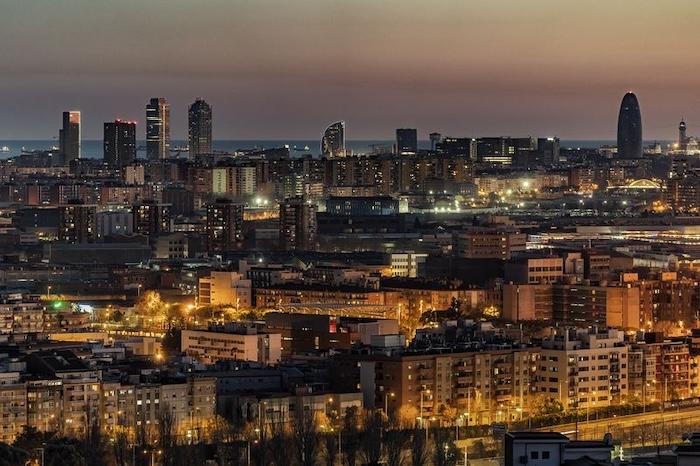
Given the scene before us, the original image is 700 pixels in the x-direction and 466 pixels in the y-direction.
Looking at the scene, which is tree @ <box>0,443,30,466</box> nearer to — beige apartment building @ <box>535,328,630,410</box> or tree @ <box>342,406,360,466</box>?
tree @ <box>342,406,360,466</box>

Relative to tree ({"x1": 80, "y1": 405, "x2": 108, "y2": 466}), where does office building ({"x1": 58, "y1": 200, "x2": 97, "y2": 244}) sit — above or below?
above

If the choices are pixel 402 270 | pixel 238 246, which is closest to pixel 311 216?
pixel 238 246

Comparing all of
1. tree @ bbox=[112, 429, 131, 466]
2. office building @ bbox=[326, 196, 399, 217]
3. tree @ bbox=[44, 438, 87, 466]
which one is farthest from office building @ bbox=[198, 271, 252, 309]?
office building @ bbox=[326, 196, 399, 217]

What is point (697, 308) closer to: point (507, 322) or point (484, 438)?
point (507, 322)

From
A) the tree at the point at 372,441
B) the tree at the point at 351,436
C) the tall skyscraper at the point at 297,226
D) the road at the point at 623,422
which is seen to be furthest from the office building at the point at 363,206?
the tree at the point at 372,441

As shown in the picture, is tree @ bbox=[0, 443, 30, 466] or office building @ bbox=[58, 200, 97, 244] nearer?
tree @ bbox=[0, 443, 30, 466]

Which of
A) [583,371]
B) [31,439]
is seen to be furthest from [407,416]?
[31,439]
